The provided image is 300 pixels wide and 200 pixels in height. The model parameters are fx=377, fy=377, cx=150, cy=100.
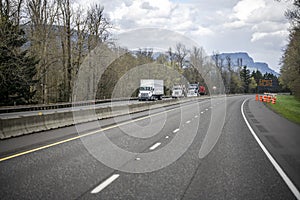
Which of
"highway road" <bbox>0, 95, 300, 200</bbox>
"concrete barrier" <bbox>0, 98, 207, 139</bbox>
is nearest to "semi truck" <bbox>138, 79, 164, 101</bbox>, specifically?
"concrete barrier" <bbox>0, 98, 207, 139</bbox>

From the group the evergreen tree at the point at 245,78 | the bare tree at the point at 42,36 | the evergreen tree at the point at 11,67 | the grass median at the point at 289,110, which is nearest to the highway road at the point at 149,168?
the grass median at the point at 289,110

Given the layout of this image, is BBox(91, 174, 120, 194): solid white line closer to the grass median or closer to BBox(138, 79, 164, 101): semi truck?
the grass median

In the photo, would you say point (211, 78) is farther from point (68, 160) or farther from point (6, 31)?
point (68, 160)

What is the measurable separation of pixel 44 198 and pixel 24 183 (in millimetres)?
1277

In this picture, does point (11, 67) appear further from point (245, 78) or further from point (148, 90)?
point (245, 78)

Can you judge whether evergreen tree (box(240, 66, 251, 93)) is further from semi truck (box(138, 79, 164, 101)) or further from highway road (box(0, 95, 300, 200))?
highway road (box(0, 95, 300, 200))

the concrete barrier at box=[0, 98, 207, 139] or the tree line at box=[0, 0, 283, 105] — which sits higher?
the tree line at box=[0, 0, 283, 105]

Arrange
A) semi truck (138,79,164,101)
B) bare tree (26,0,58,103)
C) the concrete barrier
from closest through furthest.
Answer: the concrete barrier, bare tree (26,0,58,103), semi truck (138,79,164,101)

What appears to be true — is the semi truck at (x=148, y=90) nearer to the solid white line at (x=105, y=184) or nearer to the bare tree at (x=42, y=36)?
the bare tree at (x=42, y=36)

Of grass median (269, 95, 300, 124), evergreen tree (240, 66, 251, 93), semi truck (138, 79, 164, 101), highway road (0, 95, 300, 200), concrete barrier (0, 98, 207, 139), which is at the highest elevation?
evergreen tree (240, 66, 251, 93)

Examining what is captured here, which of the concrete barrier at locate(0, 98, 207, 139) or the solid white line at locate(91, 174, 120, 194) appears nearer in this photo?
the solid white line at locate(91, 174, 120, 194)

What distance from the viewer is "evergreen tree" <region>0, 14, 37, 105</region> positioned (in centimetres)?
3028

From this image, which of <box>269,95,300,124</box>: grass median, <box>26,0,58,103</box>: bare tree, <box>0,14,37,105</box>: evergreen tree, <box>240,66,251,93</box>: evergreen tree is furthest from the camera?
<box>240,66,251,93</box>: evergreen tree

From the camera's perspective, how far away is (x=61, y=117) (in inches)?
808
